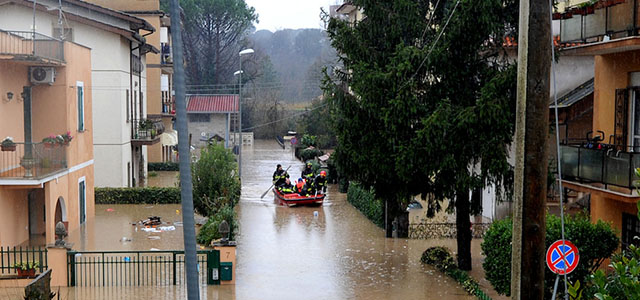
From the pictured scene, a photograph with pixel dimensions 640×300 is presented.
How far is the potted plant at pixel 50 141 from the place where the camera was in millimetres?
24147

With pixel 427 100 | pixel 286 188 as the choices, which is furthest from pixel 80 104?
pixel 427 100

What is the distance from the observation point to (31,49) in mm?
24281

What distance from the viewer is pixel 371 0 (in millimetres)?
21281

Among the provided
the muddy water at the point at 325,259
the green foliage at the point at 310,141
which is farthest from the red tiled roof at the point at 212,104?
the muddy water at the point at 325,259

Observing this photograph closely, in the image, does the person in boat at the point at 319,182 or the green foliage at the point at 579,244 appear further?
the person in boat at the point at 319,182

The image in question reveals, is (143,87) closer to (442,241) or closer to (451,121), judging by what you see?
(442,241)

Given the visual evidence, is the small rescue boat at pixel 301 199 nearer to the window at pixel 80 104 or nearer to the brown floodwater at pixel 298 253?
the brown floodwater at pixel 298 253

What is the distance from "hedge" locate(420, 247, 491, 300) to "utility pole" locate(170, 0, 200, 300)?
11035 mm

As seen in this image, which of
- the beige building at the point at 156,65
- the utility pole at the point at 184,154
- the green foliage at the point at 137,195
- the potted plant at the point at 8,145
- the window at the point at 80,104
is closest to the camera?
the utility pole at the point at 184,154

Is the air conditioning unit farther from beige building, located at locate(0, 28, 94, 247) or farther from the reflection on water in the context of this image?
the reflection on water

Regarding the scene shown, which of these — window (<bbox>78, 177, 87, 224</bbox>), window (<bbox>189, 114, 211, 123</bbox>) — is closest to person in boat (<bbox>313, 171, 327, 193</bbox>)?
window (<bbox>78, 177, 87, 224</bbox>)

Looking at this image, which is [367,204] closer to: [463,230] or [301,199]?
[301,199]

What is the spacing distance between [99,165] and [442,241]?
18.6m

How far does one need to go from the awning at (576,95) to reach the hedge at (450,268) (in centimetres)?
603
